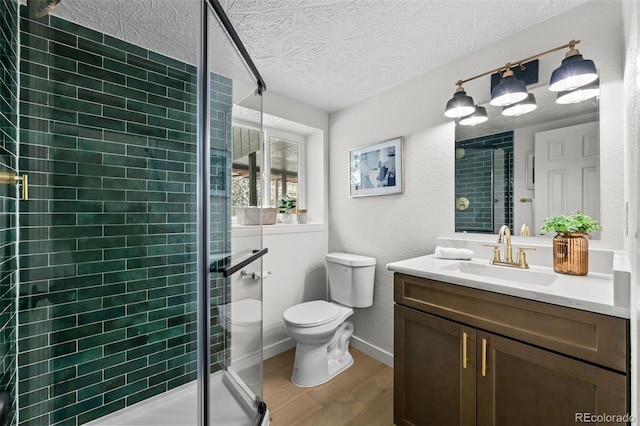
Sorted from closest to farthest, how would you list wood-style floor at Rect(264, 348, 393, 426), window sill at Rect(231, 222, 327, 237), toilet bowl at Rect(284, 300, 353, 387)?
wood-style floor at Rect(264, 348, 393, 426)
toilet bowl at Rect(284, 300, 353, 387)
window sill at Rect(231, 222, 327, 237)

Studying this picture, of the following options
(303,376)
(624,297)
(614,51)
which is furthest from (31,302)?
(614,51)

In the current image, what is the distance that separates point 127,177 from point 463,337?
A: 72.6 inches

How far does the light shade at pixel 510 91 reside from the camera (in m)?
1.37

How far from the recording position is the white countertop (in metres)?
0.89

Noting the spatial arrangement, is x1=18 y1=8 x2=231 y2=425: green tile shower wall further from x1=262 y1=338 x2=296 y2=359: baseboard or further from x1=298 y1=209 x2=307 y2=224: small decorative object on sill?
x1=298 y1=209 x2=307 y2=224: small decorative object on sill

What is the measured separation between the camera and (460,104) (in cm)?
155

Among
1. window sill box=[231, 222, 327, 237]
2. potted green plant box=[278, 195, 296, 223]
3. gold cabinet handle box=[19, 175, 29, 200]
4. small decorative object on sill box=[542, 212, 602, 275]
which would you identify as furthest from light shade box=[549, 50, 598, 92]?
gold cabinet handle box=[19, 175, 29, 200]

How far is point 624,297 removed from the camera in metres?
0.84

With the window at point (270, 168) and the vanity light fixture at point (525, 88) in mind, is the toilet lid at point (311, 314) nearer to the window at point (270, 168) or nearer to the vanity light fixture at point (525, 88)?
the window at point (270, 168)

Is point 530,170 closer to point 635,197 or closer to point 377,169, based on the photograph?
point 635,197

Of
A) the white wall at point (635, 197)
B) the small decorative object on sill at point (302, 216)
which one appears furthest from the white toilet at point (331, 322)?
the white wall at point (635, 197)

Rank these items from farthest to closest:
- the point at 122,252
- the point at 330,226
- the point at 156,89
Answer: the point at 330,226
the point at 156,89
the point at 122,252

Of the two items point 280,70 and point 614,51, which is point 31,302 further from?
point 614,51

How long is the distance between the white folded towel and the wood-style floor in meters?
0.95
